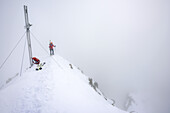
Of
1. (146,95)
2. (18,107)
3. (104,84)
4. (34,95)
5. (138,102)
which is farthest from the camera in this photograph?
(104,84)

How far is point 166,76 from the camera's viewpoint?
63.7 metres

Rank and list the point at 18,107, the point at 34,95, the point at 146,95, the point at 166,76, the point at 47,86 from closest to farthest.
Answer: the point at 18,107 < the point at 34,95 < the point at 47,86 < the point at 146,95 < the point at 166,76

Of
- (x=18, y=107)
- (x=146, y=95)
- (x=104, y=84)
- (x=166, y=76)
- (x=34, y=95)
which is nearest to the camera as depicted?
(x=18, y=107)

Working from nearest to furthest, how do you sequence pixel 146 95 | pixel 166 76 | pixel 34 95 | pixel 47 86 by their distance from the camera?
1. pixel 34 95
2. pixel 47 86
3. pixel 146 95
4. pixel 166 76

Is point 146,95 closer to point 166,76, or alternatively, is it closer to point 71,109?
point 166,76

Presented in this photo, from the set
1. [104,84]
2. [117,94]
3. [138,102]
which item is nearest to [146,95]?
[138,102]

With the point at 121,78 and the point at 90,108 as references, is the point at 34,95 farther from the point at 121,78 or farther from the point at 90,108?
the point at 121,78

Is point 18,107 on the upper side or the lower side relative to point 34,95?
lower

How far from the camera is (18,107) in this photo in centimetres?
578

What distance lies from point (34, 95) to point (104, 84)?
261 feet

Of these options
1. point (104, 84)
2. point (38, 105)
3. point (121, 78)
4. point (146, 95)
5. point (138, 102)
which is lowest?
point (38, 105)

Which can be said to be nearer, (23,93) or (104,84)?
(23,93)

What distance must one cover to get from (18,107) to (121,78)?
88.7m

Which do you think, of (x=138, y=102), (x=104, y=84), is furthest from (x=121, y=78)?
(x=138, y=102)
